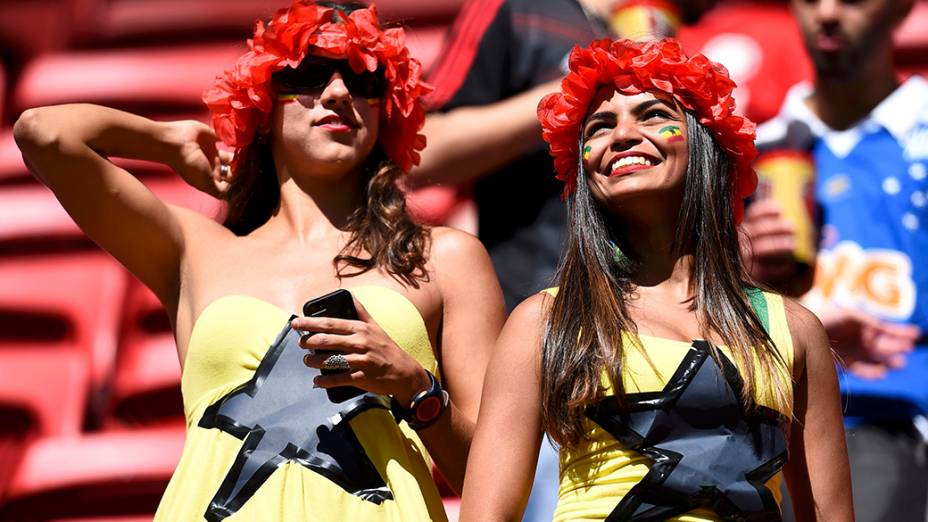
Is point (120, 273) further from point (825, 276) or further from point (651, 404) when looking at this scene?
point (651, 404)

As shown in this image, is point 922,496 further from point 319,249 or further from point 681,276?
point 319,249

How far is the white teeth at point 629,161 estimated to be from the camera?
8.55ft

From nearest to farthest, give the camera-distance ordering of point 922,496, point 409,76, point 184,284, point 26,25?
point 184,284 → point 409,76 → point 922,496 → point 26,25

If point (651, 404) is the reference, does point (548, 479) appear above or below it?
below

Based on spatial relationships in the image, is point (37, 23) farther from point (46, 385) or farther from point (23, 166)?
point (46, 385)

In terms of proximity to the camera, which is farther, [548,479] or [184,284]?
[548,479]

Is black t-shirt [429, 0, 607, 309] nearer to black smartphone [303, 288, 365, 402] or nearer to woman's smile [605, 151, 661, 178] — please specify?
woman's smile [605, 151, 661, 178]

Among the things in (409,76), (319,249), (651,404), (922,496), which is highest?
(409,76)

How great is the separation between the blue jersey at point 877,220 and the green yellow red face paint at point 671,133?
962 mm

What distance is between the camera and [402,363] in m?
2.54

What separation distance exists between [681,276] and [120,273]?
247cm

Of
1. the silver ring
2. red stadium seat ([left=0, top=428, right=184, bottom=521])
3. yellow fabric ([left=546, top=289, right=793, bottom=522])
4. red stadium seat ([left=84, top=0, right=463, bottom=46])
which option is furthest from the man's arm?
red stadium seat ([left=0, top=428, right=184, bottom=521])

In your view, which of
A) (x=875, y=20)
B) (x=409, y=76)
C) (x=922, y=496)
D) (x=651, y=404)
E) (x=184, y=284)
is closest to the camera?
(x=651, y=404)

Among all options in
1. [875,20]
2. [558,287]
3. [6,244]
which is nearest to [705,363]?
[558,287]
